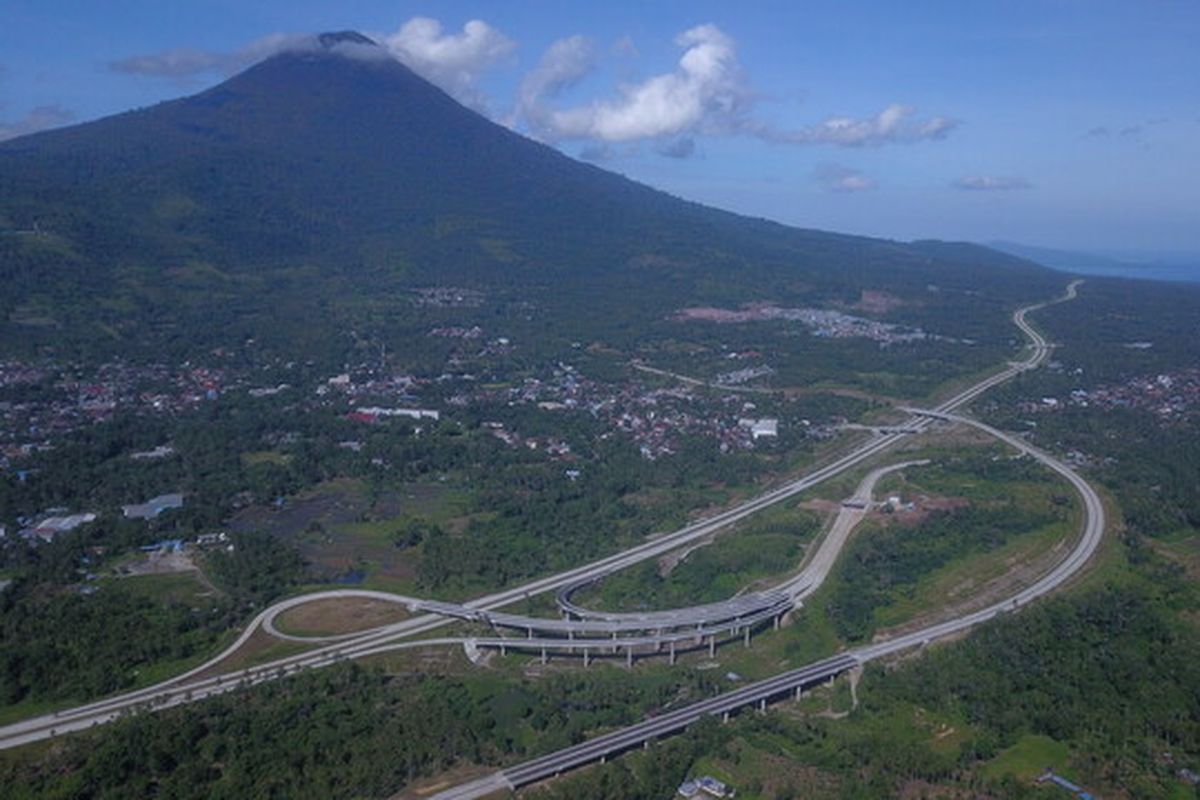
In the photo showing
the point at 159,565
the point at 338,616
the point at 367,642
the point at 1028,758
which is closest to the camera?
the point at 1028,758

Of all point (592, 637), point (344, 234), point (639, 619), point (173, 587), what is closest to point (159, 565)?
point (173, 587)

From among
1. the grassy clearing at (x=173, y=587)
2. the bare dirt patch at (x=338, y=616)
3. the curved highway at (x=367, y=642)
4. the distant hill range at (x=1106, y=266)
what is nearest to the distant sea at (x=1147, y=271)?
the distant hill range at (x=1106, y=266)

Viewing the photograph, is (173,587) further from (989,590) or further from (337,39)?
(337,39)

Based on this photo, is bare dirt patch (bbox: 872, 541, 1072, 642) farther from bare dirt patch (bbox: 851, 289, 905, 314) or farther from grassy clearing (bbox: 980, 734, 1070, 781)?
bare dirt patch (bbox: 851, 289, 905, 314)

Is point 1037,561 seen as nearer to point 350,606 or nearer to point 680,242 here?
point 350,606

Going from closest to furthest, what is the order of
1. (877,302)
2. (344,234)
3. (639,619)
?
(639,619) → (877,302) → (344,234)

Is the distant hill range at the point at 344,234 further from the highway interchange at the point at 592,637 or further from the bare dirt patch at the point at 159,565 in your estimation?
the highway interchange at the point at 592,637

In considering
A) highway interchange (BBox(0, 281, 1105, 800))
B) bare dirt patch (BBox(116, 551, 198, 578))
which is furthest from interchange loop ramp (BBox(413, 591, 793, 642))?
bare dirt patch (BBox(116, 551, 198, 578))
